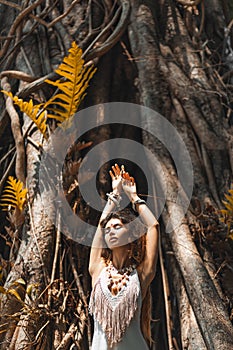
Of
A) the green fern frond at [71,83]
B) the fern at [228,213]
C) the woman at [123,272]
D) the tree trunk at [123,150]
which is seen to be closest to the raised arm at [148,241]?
the woman at [123,272]

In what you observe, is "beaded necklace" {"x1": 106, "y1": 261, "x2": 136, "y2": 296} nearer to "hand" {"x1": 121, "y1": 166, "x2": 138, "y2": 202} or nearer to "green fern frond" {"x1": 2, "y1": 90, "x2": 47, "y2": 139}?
"hand" {"x1": 121, "y1": 166, "x2": 138, "y2": 202}

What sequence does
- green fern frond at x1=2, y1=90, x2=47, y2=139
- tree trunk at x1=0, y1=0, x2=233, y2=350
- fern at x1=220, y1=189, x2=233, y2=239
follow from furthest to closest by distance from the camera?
green fern frond at x1=2, y1=90, x2=47, y2=139
fern at x1=220, y1=189, x2=233, y2=239
tree trunk at x1=0, y1=0, x2=233, y2=350

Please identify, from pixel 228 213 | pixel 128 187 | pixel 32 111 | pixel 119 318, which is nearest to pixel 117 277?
pixel 119 318

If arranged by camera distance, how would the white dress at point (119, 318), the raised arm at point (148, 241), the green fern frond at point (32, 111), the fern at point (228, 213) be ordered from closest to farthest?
the white dress at point (119, 318), the raised arm at point (148, 241), the fern at point (228, 213), the green fern frond at point (32, 111)

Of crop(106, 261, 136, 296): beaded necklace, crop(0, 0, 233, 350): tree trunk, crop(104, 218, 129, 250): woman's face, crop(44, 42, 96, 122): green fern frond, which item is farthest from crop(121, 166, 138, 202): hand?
crop(44, 42, 96, 122): green fern frond

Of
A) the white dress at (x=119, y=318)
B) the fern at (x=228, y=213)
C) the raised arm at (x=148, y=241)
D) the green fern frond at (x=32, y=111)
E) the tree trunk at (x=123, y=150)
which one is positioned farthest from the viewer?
the green fern frond at (x=32, y=111)

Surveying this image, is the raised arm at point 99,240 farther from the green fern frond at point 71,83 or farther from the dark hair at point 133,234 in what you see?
the green fern frond at point 71,83

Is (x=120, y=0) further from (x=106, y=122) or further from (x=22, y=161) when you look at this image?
(x=22, y=161)

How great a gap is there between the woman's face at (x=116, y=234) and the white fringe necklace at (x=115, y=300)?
85mm

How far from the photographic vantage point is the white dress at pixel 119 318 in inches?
71.9

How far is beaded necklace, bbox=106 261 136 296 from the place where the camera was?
1.88 m

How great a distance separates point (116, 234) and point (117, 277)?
14 cm

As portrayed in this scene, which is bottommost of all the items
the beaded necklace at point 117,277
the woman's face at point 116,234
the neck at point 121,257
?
the beaded necklace at point 117,277

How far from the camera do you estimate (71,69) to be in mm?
2539
